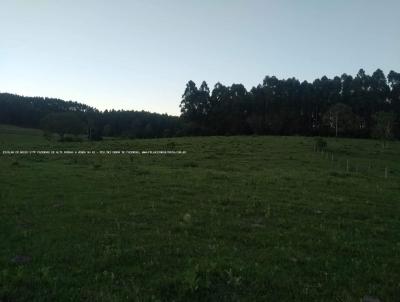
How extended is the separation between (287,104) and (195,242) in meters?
131

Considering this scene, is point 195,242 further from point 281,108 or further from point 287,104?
point 287,104

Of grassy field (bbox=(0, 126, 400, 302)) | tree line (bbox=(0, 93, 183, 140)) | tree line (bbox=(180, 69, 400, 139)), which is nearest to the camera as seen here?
grassy field (bbox=(0, 126, 400, 302))

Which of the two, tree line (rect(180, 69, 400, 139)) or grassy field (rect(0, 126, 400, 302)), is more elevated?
tree line (rect(180, 69, 400, 139))

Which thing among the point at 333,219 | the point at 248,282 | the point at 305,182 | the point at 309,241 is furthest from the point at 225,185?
the point at 248,282

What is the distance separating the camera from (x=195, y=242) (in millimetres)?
12547

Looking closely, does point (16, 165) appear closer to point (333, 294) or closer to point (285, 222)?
point (285, 222)

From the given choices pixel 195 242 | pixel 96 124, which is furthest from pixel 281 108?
pixel 195 242

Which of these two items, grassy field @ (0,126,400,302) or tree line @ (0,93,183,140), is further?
tree line @ (0,93,183,140)

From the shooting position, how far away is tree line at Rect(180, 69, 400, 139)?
433 feet

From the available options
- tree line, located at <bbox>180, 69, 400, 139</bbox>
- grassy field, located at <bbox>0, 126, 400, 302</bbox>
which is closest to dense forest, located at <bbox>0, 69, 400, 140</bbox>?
tree line, located at <bbox>180, 69, 400, 139</bbox>

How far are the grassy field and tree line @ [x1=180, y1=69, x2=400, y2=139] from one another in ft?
356

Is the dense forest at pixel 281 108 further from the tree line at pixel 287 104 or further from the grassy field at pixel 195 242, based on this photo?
the grassy field at pixel 195 242

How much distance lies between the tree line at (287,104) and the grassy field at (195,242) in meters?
109

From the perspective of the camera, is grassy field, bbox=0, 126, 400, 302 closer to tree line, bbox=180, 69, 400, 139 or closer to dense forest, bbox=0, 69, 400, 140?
dense forest, bbox=0, 69, 400, 140
